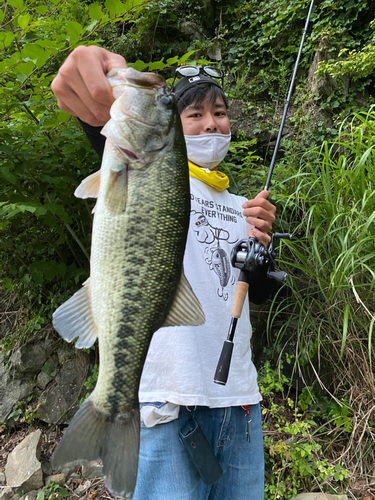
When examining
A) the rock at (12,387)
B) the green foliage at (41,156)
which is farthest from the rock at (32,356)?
the green foliage at (41,156)

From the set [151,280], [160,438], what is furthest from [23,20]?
[160,438]

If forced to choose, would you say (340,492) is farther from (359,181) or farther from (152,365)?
(359,181)

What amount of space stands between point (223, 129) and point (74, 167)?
1.55 meters

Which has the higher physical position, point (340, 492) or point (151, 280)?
point (151, 280)

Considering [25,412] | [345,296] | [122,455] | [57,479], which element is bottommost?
[25,412]

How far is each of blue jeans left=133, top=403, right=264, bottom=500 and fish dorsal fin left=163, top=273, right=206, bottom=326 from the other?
637mm

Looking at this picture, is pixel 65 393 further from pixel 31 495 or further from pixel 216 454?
pixel 216 454

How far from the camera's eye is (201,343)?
5.27 ft

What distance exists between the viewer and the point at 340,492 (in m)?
2.61

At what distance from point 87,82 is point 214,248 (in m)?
1.03

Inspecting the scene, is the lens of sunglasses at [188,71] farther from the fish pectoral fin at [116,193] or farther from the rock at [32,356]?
the rock at [32,356]

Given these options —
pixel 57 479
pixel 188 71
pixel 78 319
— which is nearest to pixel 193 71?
pixel 188 71

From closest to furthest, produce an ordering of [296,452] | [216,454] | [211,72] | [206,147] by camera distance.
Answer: [216,454] < [206,147] < [211,72] < [296,452]

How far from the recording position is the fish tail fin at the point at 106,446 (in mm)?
944
